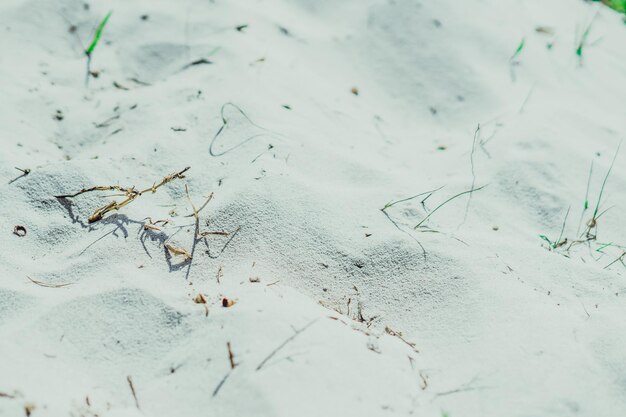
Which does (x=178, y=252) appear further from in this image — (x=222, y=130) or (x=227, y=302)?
(x=222, y=130)

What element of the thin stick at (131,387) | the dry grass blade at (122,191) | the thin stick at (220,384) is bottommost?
the thin stick at (131,387)

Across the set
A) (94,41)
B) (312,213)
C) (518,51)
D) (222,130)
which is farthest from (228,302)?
(518,51)

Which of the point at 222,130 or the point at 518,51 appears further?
the point at 518,51

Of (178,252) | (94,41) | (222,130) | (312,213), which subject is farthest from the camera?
(94,41)

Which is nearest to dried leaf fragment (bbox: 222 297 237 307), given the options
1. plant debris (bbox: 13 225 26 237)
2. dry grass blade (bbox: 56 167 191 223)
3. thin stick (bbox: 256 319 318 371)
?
thin stick (bbox: 256 319 318 371)

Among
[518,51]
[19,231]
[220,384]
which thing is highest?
[518,51]

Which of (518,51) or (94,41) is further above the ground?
(518,51)

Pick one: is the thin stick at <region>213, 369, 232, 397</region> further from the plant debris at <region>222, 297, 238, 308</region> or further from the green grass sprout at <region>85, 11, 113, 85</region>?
the green grass sprout at <region>85, 11, 113, 85</region>

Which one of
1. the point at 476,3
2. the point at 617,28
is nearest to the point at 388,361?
the point at 476,3

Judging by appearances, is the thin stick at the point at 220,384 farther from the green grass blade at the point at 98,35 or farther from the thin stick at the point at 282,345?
the green grass blade at the point at 98,35

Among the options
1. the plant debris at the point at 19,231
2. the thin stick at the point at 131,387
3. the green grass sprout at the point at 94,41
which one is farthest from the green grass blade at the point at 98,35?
the thin stick at the point at 131,387
